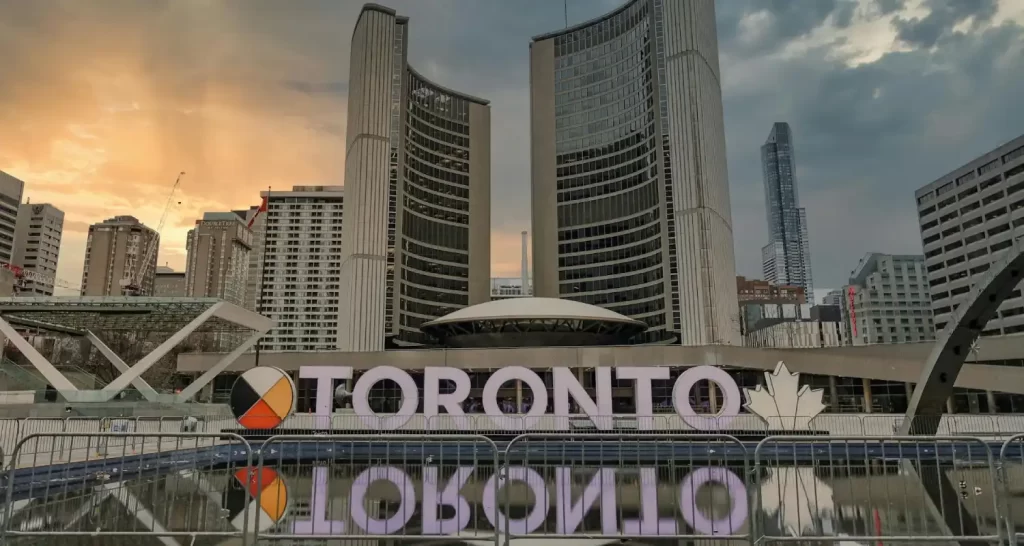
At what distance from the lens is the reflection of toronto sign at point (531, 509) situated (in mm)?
12352

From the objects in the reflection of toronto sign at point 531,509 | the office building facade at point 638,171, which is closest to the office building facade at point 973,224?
the office building facade at point 638,171

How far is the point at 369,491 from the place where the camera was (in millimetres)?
17562

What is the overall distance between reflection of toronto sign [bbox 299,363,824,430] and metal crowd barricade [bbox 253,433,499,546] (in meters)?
5.51

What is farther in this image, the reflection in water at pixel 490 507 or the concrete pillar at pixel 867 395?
the concrete pillar at pixel 867 395

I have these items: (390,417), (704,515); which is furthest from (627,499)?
(390,417)

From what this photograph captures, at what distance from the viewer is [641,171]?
101500 millimetres

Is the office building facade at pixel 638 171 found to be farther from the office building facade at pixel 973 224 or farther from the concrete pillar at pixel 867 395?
the office building facade at pixel 973 224

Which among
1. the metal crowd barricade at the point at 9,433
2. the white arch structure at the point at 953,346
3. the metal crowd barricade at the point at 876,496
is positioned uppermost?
the white arch structure at the point at 953,346

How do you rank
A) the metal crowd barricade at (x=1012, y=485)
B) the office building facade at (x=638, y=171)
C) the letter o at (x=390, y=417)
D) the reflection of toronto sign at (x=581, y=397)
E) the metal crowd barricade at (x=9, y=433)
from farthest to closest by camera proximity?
1. the office building facade at (x=638, y=171)
2. the letter o at (x=390, y=417)
3. the reflection of toronto sign at (x=581, y=397)
4. the metal crowd barricade at (x=9, y=433)
5. the metal crowd barricade at (x=1012, y=485)

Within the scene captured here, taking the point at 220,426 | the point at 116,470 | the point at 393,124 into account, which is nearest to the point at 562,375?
the point at 220,426

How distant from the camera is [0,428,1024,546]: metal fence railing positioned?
→ 1087 cm

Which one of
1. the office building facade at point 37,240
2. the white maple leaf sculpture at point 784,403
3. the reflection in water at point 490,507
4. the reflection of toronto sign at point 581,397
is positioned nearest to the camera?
the reflection in water at point 490,507

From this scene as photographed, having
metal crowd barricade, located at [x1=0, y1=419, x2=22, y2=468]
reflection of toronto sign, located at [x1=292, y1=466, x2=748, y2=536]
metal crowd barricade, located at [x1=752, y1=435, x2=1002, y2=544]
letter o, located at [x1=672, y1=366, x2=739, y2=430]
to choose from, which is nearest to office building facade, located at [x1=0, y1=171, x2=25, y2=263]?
metal crowd barricade, located at [x1=0, y1=419, x2=22, y2=468]

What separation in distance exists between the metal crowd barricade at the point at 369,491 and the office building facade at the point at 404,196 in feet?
185
